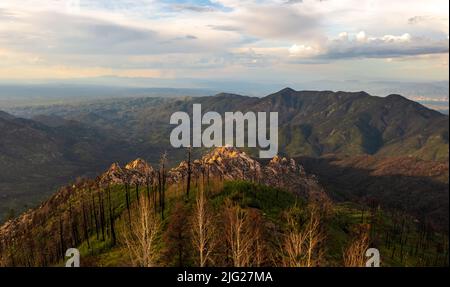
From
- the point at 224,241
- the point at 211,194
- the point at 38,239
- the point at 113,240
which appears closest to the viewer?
the point at 224,241

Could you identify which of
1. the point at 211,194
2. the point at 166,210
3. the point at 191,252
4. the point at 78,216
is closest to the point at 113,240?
the point at 166,210

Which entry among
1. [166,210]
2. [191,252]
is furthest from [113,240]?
[191,252]
